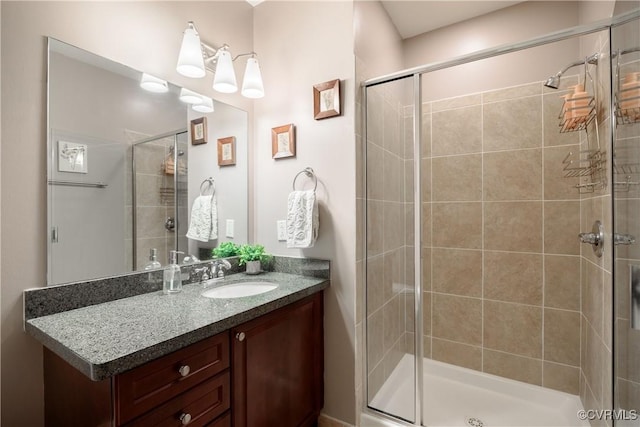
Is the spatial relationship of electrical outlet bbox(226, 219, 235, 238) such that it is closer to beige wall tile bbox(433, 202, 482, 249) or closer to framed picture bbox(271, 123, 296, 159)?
framed picture bbox(271, 123, 296, 159)

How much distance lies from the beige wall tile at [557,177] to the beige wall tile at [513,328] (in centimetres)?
75

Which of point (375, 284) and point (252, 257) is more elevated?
point (252, 257)

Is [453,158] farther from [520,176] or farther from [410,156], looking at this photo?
[410,156]

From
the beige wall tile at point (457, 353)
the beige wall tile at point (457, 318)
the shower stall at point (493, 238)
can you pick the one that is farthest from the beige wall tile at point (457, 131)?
the beige wall tile at point (457, 353)

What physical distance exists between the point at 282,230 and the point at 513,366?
1.81 m

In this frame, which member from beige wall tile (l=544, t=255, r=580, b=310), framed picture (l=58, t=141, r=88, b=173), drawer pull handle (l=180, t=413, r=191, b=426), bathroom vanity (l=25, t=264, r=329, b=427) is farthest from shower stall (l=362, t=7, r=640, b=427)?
framed picture (l=58, t=141, r=88, b=173)

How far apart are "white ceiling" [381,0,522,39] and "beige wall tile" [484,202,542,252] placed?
137cm

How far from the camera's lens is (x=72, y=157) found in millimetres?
1202

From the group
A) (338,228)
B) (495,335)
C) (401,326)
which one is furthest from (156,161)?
(495,335)

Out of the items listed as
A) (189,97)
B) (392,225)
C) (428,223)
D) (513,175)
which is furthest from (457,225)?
(189,97)

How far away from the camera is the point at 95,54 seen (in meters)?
1.26

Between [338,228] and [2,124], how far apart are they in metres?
1.39

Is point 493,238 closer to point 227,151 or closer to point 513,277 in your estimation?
point 513,277

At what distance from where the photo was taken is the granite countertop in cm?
79
